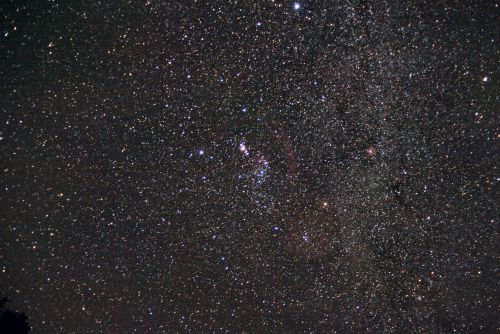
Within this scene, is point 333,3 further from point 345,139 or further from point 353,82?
point 345,139

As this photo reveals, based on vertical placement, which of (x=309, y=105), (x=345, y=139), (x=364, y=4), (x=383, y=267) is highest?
(x=364, y=4)

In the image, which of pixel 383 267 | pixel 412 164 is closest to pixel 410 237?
pixel 383 267

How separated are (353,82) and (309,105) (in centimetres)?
33

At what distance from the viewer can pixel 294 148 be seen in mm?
2627

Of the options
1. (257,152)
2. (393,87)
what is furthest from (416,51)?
(257,152)

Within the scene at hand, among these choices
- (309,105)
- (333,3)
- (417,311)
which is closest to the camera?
(333,3)

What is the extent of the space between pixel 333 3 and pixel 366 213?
1.46 m

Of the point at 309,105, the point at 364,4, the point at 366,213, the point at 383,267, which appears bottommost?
the point at 383,267

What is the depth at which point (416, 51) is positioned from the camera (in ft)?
8.19

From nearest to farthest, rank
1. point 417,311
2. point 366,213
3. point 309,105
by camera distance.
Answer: point 309,105 → point 366,213 → point 417,311

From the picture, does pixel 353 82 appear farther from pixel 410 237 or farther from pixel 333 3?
pixel 410 237

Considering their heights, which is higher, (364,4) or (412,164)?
(364,4)

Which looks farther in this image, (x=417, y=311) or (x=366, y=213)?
(x=417, y=311)

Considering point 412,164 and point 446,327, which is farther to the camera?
point 446,327
